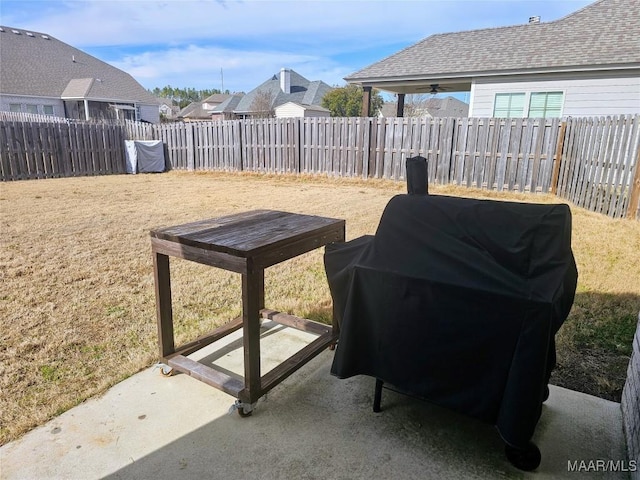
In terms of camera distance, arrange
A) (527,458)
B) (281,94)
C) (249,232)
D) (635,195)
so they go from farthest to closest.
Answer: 1. (281,94)
2. (635,195)
3. (249,232)
4. (527,458)

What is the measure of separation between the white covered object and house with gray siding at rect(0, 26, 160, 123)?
13.3m

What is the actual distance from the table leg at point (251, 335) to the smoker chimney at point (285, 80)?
134ft

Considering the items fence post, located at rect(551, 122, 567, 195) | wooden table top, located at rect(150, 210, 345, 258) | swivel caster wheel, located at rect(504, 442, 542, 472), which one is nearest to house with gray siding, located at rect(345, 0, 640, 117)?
fence post, located at rect(551, 122, 567, 195)

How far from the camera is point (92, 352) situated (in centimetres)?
278

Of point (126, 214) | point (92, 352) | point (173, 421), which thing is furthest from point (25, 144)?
point (173, 421)

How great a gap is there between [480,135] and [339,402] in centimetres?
887

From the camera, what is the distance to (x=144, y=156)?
1420 cm

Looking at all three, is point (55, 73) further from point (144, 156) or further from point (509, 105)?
point (509, 105)

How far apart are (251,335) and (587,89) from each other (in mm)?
11446

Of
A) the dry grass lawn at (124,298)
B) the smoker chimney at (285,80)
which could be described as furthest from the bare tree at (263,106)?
the dry grass lawn at (124,298)

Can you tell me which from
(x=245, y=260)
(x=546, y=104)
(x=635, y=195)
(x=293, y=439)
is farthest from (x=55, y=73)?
(x=293, y=439)

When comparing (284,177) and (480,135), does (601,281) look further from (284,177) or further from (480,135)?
(284,177)

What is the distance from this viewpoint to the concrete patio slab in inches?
69.6

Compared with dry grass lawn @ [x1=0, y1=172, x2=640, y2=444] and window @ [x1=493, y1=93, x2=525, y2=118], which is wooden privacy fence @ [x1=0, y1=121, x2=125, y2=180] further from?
window @ [x1=493, y1=93, x2=525, y2=118]
